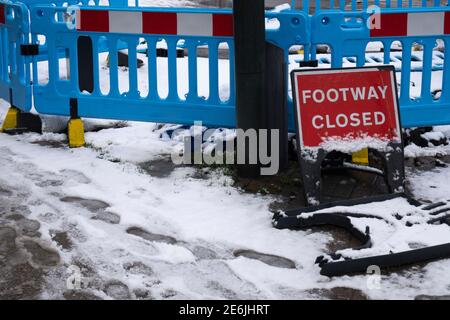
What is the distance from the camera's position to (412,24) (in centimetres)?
623

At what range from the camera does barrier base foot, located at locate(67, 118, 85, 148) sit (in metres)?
6.98

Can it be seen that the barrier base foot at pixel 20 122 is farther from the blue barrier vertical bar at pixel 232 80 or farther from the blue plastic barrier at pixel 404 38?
the blue plastic barrier at pixel 404 38

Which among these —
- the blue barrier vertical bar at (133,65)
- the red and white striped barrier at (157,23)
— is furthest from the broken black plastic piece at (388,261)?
the blue barrier vertical bar at (133,65)

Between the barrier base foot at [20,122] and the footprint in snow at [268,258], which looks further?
the barrier base foot at [20,122]

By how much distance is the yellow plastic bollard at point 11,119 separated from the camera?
755cm

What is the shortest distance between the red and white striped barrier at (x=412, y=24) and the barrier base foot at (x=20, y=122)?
322 centimetres

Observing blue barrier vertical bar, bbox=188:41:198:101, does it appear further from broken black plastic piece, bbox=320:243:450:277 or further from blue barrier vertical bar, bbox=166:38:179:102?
broken black plastic piece, bbox=320:243:450:277

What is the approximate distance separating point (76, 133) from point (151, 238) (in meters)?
2.31

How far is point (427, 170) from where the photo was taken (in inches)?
247

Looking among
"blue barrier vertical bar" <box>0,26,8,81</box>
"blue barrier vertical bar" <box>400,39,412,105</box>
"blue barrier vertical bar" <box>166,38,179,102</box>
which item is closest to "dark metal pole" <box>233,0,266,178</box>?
"blue barrier vertical bar" <box>166,38,179,102</box>

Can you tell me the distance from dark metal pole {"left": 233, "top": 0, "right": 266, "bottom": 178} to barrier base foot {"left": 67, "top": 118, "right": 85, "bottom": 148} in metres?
1.75

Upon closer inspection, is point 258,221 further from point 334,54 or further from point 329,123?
point 334,54

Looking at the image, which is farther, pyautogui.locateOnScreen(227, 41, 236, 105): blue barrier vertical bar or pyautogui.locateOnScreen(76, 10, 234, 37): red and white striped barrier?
pyautogui.locateOnScreen(227, 41, 236, 105): blue barrier vertical bar
